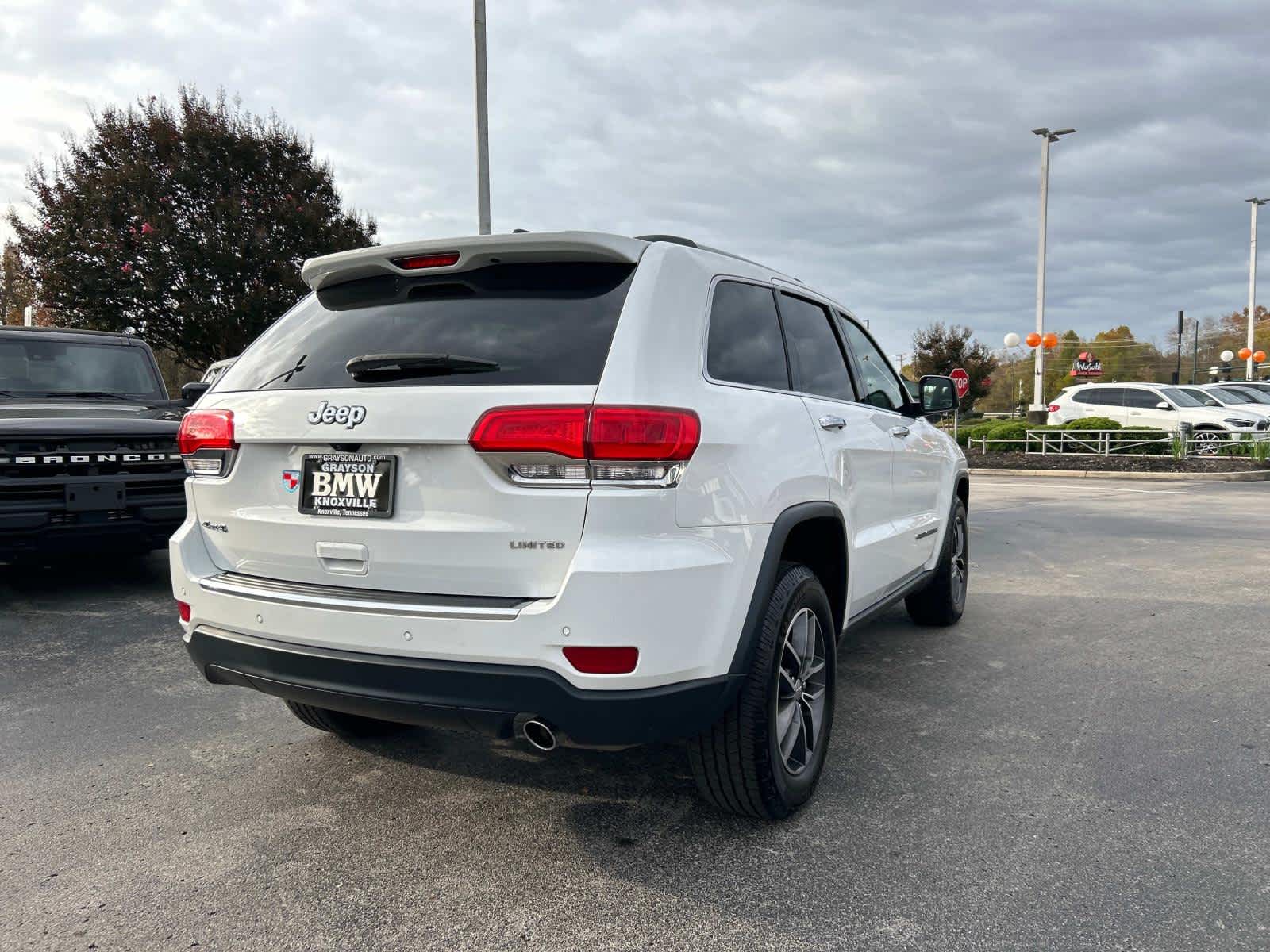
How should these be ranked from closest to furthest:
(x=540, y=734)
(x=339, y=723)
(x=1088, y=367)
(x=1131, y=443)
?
(x=540, y=734), (x=339, y=723), (x=1131, y=443), (x=1088, y=367)

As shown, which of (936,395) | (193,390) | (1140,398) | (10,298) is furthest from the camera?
(10,298)

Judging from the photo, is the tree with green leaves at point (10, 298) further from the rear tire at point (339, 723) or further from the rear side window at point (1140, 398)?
the rear tire at point (339, 723)

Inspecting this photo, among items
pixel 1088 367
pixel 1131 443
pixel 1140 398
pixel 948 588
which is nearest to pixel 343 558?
pixel 948 588

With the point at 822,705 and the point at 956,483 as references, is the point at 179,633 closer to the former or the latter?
the point at 822,705

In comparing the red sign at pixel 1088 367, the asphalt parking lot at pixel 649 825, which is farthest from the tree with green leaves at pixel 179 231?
the red sign at pixel 1088 367

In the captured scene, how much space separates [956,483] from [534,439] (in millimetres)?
3898

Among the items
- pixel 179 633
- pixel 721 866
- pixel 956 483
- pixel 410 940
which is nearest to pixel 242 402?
pixel 410 940

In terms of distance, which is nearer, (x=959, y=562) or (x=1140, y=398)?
(x=959, y=562)

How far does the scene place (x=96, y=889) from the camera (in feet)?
8.79

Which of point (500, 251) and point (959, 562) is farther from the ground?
point (500, 251)

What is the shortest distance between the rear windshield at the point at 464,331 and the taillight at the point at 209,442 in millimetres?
128

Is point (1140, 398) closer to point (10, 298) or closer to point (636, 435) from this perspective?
point (636, 435)

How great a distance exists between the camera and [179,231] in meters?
16.5

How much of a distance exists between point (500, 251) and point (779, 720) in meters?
1.72
